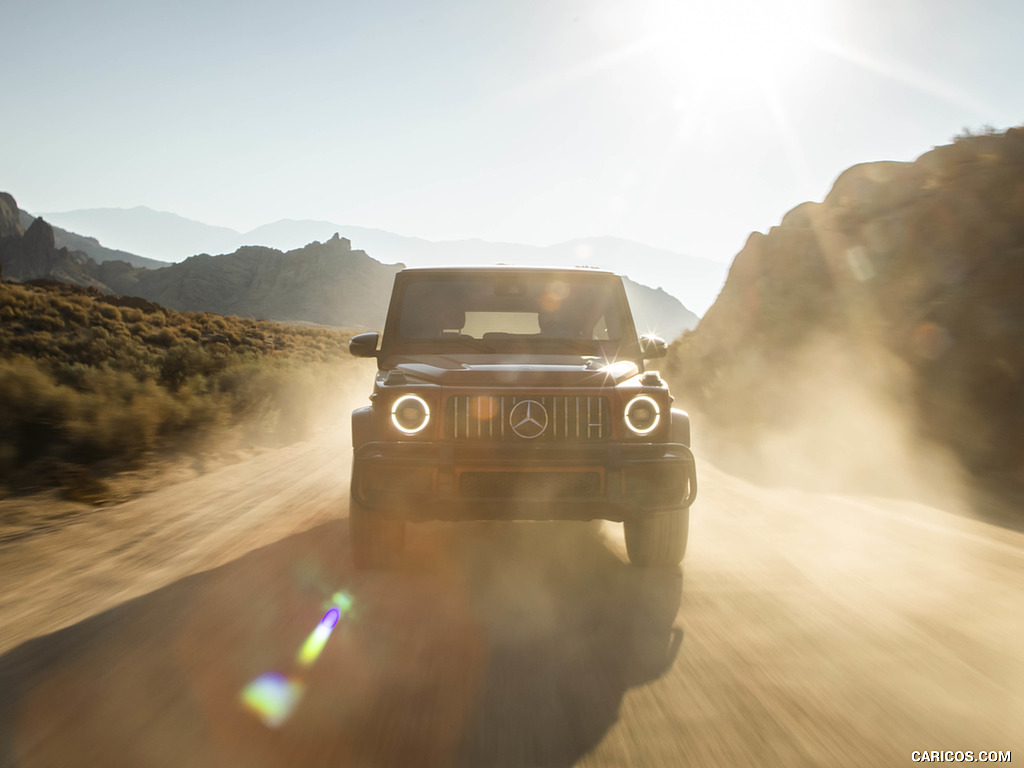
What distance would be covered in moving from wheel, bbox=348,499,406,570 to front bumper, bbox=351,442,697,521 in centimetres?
38

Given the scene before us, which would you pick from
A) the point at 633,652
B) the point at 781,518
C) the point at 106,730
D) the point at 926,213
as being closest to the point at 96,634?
the point at 106,730

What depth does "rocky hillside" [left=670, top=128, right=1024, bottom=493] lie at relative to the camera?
871cm

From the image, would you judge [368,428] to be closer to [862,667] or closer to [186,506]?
[862,667]

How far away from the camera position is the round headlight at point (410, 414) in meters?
3.91

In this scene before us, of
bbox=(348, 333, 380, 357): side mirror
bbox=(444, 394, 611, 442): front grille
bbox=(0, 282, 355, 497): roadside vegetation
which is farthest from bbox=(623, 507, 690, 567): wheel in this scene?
bbox=(0, 282, 355, 497): roadside vegetation

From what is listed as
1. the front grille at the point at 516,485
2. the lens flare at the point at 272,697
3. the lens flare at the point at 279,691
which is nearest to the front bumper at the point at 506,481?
the front grille at the point at 516,485

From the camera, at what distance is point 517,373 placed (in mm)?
4066

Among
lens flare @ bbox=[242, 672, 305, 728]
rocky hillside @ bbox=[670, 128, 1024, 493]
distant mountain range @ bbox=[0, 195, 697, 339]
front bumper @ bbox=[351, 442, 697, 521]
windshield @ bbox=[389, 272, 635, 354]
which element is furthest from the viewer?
distant mountain range @ bbox=[0, 195, 697, 339]

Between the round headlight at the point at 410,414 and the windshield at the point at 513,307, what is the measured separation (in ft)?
4.39

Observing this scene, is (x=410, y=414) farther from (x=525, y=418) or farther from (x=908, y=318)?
(x=908, y=318)

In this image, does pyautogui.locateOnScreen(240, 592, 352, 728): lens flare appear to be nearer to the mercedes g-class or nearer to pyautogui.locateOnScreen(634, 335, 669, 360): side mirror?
the mercedes g-class

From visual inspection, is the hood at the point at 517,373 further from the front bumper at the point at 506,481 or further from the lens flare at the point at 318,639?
the lens flare at the point at 318,639

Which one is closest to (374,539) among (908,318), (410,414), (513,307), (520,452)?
(410,414)

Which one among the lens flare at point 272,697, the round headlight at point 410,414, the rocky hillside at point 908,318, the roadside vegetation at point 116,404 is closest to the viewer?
the lens flare at point 272,697
